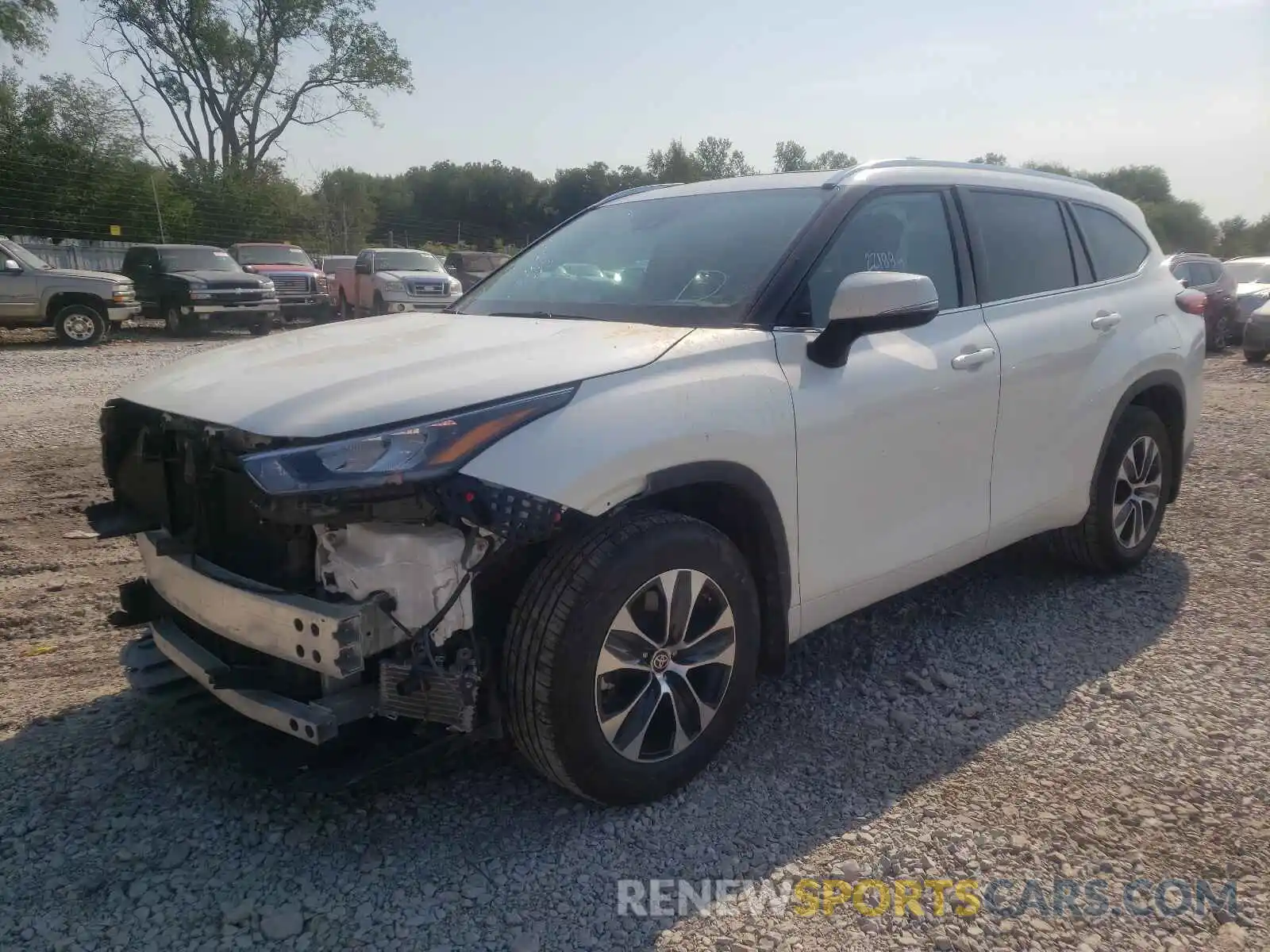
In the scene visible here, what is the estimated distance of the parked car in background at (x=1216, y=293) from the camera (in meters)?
16.5

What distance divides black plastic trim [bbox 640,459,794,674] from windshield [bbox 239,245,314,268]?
73.0 ft

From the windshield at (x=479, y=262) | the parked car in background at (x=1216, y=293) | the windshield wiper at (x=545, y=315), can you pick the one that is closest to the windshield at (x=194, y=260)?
the windshield at (x=479, y=262)

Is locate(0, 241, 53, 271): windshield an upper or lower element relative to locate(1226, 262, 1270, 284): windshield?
upper

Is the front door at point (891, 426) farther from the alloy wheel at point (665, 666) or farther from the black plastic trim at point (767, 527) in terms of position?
the alloy wheel at point (665, 666)

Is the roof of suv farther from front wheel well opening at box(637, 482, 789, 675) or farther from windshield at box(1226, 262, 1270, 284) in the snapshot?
windshield at box(1226, 262, 1270, 284)

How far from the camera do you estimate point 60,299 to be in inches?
671

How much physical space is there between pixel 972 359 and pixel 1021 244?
852 millimetres

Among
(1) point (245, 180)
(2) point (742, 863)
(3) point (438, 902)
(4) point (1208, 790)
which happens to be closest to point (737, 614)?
(2) point (742, 863)

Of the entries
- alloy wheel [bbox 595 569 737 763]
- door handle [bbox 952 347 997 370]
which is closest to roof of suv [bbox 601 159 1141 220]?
door handle [bbox 952 347 997 370]

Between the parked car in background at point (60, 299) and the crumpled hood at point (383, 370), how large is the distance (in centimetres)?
1599

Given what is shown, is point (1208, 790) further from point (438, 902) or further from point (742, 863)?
point (438, 902)

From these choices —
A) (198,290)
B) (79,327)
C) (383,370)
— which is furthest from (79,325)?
(383,370)

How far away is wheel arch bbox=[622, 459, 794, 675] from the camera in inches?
112

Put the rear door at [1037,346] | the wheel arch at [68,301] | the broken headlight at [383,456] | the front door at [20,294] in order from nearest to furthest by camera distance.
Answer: the broken headlight at [383,456], the rear door at [1037,346], the front door at [20,294], the wheel arch at [68,301]
